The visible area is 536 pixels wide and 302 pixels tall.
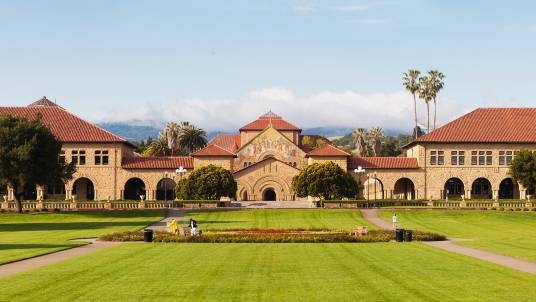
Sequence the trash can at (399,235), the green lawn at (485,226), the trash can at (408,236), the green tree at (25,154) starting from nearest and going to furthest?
the green lawn at (485,226)
the trash can at (399,235)
the trash can at (408,236)
the green tree at (25,154)

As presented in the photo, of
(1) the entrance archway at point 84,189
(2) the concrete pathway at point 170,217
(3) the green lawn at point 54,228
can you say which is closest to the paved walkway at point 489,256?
(3) the green lawn at point 54,228

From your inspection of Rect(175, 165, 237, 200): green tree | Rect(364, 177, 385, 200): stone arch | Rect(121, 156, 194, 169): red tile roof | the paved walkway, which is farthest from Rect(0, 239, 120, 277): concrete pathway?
Rect(364, 177, 385, 200): stone arch

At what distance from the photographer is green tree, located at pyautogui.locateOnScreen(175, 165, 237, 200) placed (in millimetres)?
91375

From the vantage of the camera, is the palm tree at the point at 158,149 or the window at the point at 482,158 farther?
the palm tree at the point at 158,149

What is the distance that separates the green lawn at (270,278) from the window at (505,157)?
7199 centimetres

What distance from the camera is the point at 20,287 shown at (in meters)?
23.6

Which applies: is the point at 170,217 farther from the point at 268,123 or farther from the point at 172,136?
the point at 172,136

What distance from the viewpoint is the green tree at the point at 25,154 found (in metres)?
76.9

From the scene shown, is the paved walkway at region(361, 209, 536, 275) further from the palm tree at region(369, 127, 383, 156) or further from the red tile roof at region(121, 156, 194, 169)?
the palm tree at region(369, 127, 383, 156)

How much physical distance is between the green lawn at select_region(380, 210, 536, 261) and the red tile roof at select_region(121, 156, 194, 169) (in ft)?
116

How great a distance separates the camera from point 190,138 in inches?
5773

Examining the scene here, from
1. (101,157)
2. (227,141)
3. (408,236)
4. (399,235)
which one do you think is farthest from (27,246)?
(227,141)

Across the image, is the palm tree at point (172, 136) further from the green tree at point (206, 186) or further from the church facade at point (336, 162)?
the green tree at point (206, 186)

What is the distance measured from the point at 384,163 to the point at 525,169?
2000 cm
